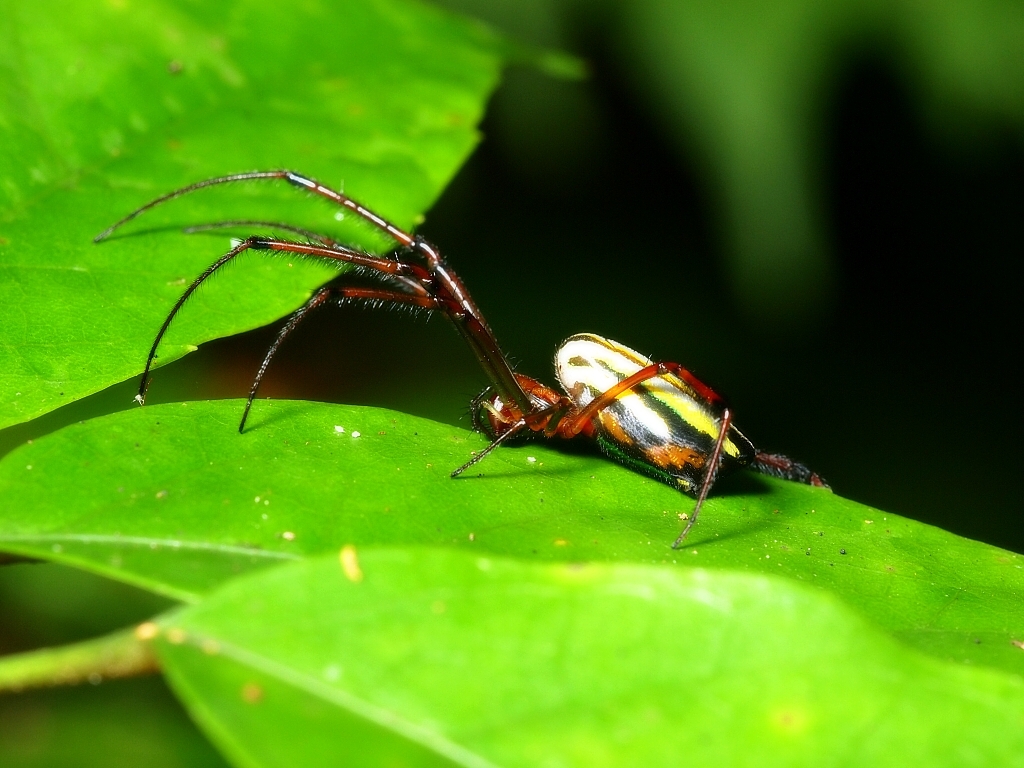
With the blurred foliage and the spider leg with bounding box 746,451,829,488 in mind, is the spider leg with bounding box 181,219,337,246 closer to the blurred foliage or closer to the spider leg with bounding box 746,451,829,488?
the spider leg with bounding box 746,451,829,488

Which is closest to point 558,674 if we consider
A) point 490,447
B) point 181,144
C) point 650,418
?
point 490,447

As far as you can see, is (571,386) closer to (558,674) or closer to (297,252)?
(297,252)

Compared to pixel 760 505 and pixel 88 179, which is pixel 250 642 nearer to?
pixel 760 505

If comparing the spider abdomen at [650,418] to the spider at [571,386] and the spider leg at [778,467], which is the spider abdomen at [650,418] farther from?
the spider leg at [778,467]

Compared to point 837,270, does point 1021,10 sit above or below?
above

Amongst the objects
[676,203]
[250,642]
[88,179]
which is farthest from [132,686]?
[676,203]

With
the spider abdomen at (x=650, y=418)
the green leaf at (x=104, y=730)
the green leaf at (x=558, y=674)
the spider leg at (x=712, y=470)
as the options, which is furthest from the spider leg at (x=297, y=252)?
the green leaf at (x=104, y=730)

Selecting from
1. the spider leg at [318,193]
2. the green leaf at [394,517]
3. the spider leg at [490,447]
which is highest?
the spider leg at [318,193]
